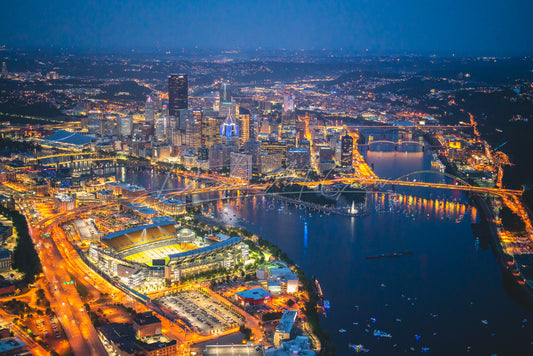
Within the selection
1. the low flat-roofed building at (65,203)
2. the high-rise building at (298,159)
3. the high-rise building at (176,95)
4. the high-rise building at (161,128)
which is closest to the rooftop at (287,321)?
the low flat-roofed building at (65,203)

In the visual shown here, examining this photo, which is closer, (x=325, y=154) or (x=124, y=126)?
(x=325, y=154)

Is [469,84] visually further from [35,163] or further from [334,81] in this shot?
[35,163]

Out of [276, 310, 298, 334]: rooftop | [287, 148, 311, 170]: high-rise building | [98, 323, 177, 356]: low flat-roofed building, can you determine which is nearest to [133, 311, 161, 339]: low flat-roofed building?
[98, 323, 177, 356]: low flat-roofed building

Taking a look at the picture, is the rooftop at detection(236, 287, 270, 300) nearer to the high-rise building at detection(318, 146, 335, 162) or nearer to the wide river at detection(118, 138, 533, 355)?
the wide river at detection(118, 138, 533, 355)

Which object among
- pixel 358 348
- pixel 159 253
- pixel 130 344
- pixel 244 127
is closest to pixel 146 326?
pixel 130 344

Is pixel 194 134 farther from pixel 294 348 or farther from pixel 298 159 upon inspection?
pixel 294 348

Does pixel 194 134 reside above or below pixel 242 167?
above

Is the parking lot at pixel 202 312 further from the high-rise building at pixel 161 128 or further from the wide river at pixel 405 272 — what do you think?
the high-rise building at pixel 161 128
